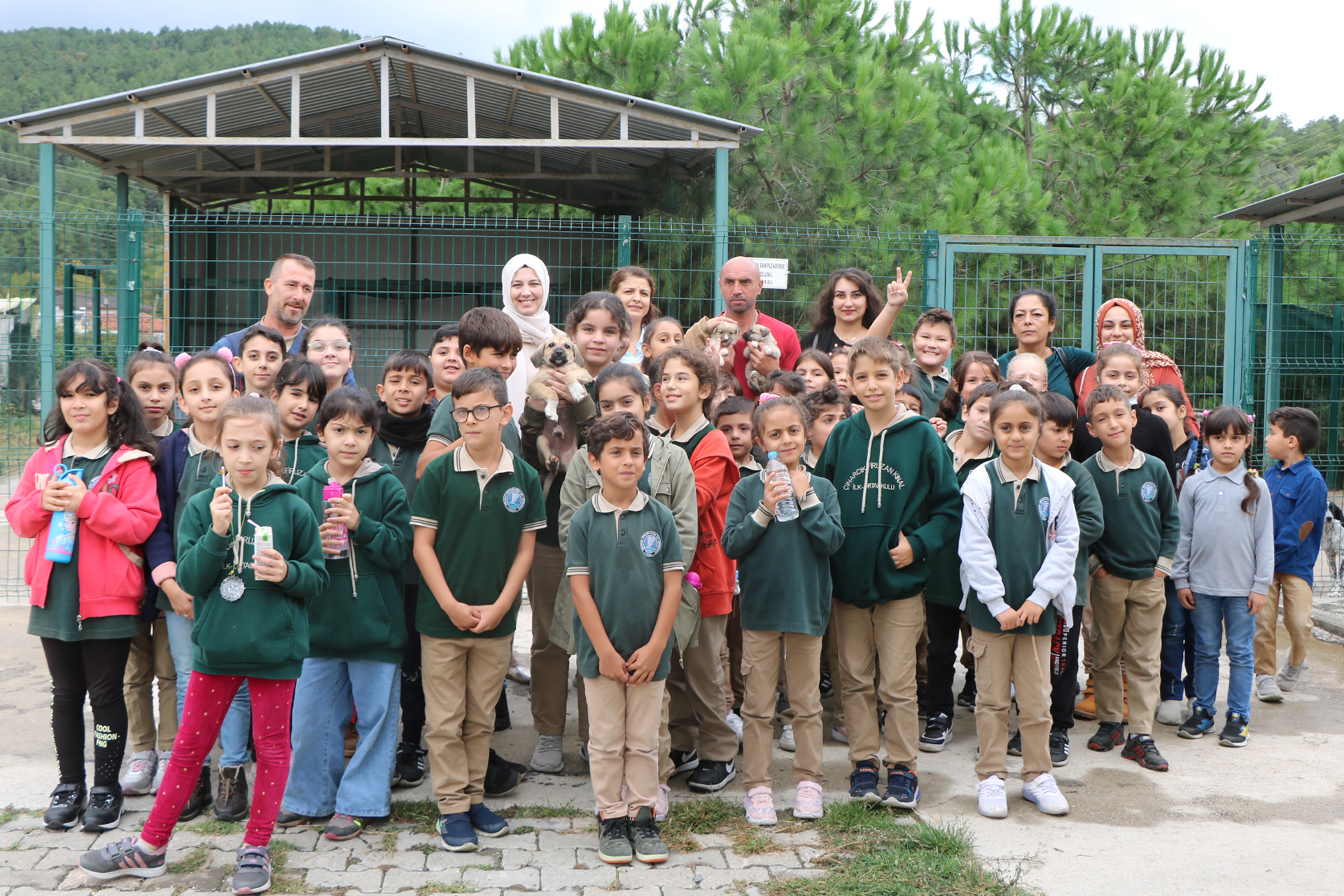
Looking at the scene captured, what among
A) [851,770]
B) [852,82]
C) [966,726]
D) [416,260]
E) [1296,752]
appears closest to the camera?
[851,770]

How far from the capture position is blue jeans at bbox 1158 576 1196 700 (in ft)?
15.5

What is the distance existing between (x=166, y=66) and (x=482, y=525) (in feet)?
134

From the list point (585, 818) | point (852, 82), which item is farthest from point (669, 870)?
point (852, 82)

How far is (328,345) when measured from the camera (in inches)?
→ 171

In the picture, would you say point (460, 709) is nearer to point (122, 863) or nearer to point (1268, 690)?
point (122, 863)

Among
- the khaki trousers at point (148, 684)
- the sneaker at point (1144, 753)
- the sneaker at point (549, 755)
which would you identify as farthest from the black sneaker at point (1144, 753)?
the khaki trousers at point (148, 684)

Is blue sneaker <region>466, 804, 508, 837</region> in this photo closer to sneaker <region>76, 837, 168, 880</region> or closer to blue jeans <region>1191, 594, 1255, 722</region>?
sneaker <region>76, 837, 168, 880</region>

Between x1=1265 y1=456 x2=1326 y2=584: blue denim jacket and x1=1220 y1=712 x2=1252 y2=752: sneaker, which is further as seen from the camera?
x1=1265 y1=456 x2=1326 y2=584: blue denim jacket

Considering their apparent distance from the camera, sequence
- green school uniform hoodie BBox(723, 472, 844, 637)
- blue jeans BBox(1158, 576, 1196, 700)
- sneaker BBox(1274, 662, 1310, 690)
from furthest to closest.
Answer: sneaker BBox(1274, 662, 1310, 690), blue jeans BBox(1158, 576, 1196, 700), green school uniform hoodie BBox(723, 472, 844, 637)

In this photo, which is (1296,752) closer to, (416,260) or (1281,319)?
(1281,319)

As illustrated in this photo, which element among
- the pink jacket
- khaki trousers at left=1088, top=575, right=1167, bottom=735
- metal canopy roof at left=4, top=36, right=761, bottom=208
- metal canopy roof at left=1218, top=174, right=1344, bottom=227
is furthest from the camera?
metal canopy roof at left=1218, top=174, right=1344, bottom=227

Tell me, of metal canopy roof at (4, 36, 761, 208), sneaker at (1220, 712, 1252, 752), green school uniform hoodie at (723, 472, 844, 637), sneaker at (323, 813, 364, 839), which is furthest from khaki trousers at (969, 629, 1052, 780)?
metal canopy roof at (4, 36, 761, 208)

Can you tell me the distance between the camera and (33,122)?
835 centimetres

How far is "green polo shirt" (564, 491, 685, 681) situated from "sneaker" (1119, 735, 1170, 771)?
2.05m
